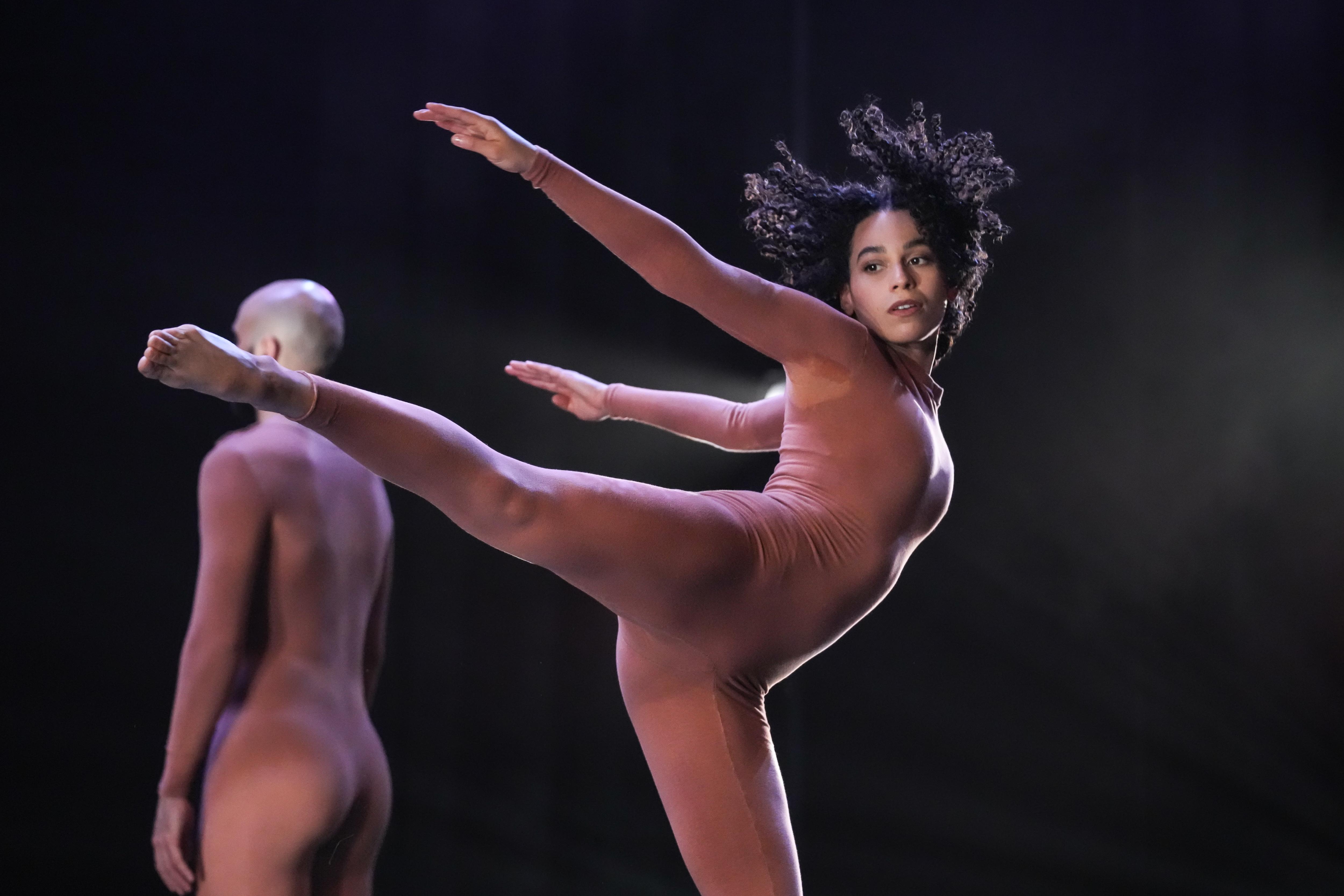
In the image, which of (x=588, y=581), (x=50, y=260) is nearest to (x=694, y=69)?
(x=50, y=260)

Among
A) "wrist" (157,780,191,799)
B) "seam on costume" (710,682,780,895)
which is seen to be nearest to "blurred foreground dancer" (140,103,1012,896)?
"seam on costume" (710,682,780,895)

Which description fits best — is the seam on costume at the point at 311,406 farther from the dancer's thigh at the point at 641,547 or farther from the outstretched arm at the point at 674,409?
the outstretched arm at the point at 674,409

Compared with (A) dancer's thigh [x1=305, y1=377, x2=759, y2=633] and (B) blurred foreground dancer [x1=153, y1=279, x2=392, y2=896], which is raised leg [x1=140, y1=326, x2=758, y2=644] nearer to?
(A) dancer's thigh [x1=305, y1=377, x2=759, y2=633]

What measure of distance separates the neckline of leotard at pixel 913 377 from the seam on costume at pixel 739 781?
565 millimetres

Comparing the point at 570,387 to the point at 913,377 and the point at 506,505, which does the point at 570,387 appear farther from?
the point at 506,505

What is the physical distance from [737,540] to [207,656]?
2.75 feet

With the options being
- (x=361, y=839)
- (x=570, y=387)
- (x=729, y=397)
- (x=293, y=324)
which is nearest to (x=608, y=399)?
(x=570, y=387)

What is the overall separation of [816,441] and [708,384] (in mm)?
1737

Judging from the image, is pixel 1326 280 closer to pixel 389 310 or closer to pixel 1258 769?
pixel 1258 769

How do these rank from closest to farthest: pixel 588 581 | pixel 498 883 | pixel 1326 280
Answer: pixel 588 581
pixel 498 883
pixel 1326 280

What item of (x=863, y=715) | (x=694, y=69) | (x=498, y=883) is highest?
(x=694, y=69)

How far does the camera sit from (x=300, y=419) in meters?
1.27

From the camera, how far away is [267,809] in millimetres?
1643

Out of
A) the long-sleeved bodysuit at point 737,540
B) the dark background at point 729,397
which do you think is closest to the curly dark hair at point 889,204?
the long-sleeved bodysuit at point 737,540
